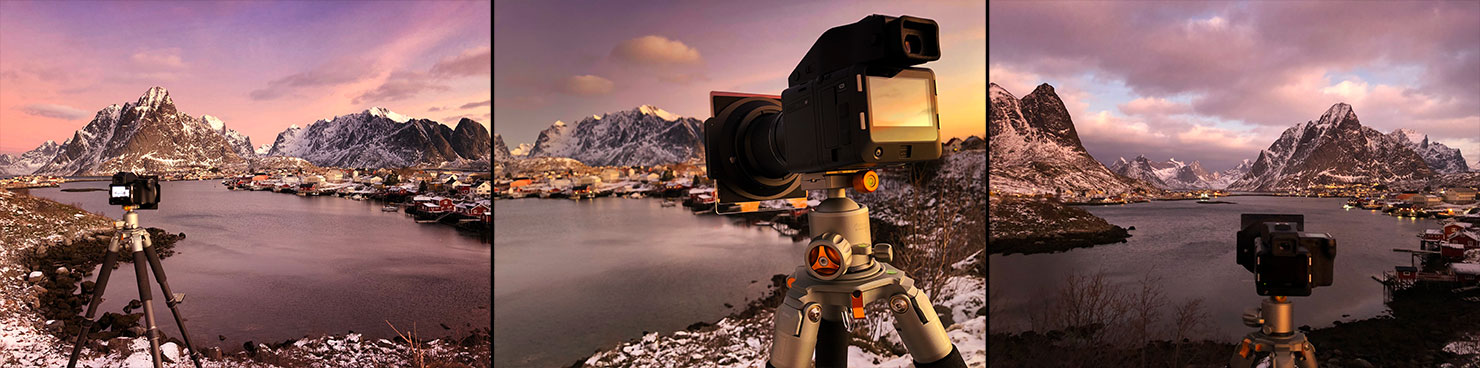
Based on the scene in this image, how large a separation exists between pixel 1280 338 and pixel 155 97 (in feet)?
20.2

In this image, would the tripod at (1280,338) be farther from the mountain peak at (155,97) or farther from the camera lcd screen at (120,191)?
the mountain peak at (155,97)

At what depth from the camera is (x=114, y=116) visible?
149 inches

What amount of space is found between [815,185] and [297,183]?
15.3 feet

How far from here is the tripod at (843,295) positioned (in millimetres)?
1294

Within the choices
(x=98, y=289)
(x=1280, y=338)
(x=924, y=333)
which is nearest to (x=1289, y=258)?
(x=1280, y=338)

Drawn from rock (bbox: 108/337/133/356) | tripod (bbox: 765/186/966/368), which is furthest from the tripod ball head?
rock (bbox: 108/337/133/356)

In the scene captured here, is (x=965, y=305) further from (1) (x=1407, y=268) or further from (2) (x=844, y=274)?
(2) (x=844, y=274)

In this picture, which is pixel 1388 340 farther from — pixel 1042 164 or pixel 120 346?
pixel 120 346

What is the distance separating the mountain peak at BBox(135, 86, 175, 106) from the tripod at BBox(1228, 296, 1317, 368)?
598cm

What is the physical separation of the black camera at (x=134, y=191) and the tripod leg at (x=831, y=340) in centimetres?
352

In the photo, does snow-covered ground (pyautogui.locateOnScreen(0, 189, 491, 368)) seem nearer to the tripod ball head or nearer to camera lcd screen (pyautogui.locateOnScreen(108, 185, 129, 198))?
camera lcd screen (pyautogui.locateOnScreen(108, 185, 129, 198))

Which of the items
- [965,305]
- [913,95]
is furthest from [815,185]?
[965,305]

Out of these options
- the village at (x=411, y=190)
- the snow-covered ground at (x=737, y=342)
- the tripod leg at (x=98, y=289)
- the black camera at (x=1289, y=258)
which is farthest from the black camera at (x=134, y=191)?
the black camera at (x=1289, y=258)

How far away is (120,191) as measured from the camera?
106 inches
